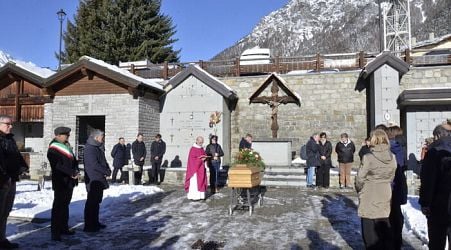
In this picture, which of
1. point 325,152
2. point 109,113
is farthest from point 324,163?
point 109,113

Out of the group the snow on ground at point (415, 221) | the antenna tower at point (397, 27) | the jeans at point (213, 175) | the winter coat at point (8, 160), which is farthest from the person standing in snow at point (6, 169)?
the antenna tower at point (397, 27)

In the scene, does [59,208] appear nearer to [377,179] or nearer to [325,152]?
[377,179]

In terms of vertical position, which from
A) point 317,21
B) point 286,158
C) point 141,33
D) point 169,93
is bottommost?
point 286,158

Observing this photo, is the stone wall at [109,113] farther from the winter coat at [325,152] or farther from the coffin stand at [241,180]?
the coffin stand at [241,180]

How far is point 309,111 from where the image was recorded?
55.8ft

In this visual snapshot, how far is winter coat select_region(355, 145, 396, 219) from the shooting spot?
15.8 ft

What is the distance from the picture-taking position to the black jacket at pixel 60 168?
248 inches

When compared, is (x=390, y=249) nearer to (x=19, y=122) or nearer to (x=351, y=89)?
(x=351, y=89)

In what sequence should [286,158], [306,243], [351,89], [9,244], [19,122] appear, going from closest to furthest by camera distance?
[9,244], [306,243], [286,158], [351,89], [19,122]

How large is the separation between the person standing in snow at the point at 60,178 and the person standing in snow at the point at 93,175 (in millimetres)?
356

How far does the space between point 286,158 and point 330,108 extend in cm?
375

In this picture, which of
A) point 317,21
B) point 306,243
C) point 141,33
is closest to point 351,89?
point 306,243

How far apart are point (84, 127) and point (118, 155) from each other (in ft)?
16.7

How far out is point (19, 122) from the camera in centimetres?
1817
